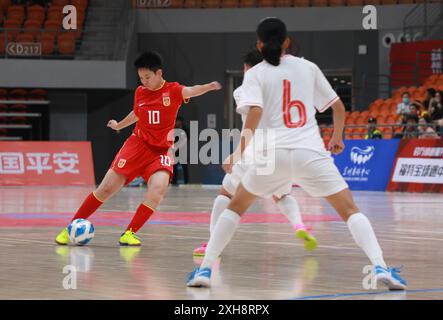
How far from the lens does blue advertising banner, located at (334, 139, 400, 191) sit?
27.9 metres

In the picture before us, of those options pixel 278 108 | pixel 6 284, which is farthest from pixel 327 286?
pixel 6 284

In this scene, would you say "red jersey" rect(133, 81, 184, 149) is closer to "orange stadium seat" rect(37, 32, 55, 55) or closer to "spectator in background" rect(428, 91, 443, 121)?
"spectator in background" rect(428, 91, 443, 121)

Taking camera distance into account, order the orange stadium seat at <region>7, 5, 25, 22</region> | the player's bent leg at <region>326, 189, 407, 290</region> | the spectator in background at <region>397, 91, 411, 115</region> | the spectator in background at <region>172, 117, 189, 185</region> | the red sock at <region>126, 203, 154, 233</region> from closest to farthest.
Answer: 1. the player's bent leg at <region>326, 189, 407, 290</region>
2. the red sock at <region>126, 203, 154, 233</region>
3. the spectator in background at <region>397, 91, 411, 115</region>
4. the spectator in background at <region>172, 117, 189, 185</region>
5. the orange stadium seat at <region>7, 5, 25, 22</region>

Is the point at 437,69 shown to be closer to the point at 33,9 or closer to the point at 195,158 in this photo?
the point at 195,158

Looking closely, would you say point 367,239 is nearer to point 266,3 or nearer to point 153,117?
point 153,117

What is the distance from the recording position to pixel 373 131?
29.9 m

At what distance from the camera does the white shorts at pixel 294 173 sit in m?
7.48

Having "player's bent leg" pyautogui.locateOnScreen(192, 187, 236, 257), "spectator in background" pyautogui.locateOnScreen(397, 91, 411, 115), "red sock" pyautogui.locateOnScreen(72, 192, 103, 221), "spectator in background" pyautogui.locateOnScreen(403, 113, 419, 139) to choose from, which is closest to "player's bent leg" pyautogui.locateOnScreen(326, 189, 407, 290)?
"player's bent leg" pyautogui.locateOnScreen(192, 187, 236, 257)

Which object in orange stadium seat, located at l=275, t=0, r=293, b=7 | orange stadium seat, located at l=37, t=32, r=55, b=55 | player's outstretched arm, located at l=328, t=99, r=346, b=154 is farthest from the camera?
orange stadium seat, located at l=275, t=0, r=293, b=7

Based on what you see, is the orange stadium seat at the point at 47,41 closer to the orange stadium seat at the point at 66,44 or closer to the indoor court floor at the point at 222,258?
the orange stadium seat at the point at 66,44

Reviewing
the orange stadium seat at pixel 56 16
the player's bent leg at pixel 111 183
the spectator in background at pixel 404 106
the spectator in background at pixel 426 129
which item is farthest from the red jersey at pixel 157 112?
the orange stadium seat at pixel 56 16

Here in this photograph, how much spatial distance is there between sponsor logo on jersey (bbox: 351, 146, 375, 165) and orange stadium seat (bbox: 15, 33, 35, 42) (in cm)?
1283

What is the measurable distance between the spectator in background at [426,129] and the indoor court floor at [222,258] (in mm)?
8724

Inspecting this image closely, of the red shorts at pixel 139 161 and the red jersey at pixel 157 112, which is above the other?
the red jersey at pixel 157 112
